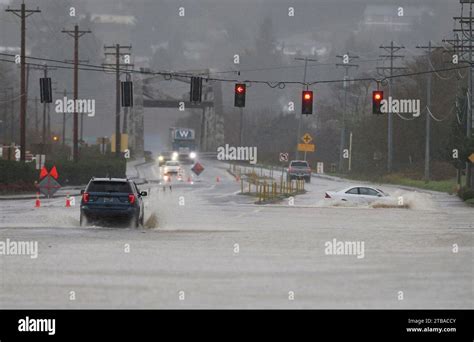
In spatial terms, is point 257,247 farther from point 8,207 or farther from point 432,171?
point 432,171

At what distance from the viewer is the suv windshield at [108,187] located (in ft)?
115

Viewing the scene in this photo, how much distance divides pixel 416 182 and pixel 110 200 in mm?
58221

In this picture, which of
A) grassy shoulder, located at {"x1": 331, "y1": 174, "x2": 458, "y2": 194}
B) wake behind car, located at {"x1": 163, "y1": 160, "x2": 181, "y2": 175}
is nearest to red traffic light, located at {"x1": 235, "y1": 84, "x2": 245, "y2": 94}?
grassy shoulder, located at {"x1": 331, "y1": 174, "x2": 458, "y2": 194}

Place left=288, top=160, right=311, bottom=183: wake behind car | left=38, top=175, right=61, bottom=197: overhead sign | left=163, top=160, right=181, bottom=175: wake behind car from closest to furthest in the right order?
left=38, top=175, right=61, bottom=197: overhead sign
left=288, top=160, right=311, bottom=183: wake behind car
left=163, top=160, right=181, bottom=175: wake behind car

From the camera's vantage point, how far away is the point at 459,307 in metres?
19.2

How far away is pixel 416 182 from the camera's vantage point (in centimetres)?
9075

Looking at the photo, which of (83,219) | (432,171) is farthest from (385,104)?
(83,219)

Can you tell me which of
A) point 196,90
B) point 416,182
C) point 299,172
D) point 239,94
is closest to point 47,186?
point 196,90

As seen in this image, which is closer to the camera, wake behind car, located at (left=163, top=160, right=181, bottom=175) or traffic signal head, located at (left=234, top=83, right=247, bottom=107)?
traffic signal head, located at (left=234, top=83, right=247, bottom=107)

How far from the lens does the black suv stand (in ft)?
115

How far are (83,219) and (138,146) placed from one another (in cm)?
12753

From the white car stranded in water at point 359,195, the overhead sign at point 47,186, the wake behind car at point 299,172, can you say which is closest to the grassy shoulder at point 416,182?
the wake behind car at point 299,172

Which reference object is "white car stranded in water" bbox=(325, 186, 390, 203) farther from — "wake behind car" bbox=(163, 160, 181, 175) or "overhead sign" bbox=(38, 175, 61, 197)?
"wake behind car" bbox=(163, 160, 181, 175)

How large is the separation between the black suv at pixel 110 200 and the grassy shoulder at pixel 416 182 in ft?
148
